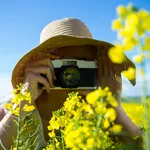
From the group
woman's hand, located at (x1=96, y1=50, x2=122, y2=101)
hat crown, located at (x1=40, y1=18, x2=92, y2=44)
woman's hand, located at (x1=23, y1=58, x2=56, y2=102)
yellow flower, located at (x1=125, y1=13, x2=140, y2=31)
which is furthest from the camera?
hat crown, located at (x1=40, y1=18, x2=92, y2=44)

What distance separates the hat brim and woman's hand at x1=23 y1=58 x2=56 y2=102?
0.07 meters

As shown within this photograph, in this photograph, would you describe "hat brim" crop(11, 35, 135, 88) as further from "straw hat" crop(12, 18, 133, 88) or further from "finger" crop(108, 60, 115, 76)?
"finger" crop(108, 60, 115, 76)

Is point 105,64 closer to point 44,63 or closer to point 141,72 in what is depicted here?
point 44,63

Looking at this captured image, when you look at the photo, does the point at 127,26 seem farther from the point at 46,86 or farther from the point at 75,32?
the point at 75,32

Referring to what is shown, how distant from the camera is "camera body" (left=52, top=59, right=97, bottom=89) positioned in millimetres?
1949

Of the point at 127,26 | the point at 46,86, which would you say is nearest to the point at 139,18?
the point at 127,26

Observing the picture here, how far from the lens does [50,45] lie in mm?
1997

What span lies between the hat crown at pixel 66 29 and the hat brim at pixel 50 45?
0.97 ft

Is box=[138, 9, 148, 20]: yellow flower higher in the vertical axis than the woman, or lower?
higher

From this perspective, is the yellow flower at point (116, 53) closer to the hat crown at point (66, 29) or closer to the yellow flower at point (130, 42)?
the yellow flower at point (130, 42)

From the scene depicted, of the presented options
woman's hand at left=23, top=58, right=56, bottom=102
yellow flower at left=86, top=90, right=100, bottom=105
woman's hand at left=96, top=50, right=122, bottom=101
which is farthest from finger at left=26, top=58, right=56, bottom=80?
yellow flower at left=86, top=90, right=100, bottom=105

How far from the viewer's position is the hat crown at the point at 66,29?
2.39 m

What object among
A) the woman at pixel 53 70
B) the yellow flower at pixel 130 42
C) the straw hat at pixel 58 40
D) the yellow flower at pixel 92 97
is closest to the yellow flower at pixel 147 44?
the yellow flower at pixel 130 42

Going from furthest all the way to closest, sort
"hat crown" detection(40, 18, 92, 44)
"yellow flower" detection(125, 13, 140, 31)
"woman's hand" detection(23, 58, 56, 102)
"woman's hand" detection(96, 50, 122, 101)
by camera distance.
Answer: "hat crown" detection(40, 18, 92, 44) → "woman's hand" detection(96, 50, 122, 101) → "woman's hand" detection(23, 58, 56, 102) → "yellow flower" detection(125, 13, 140, 31)
